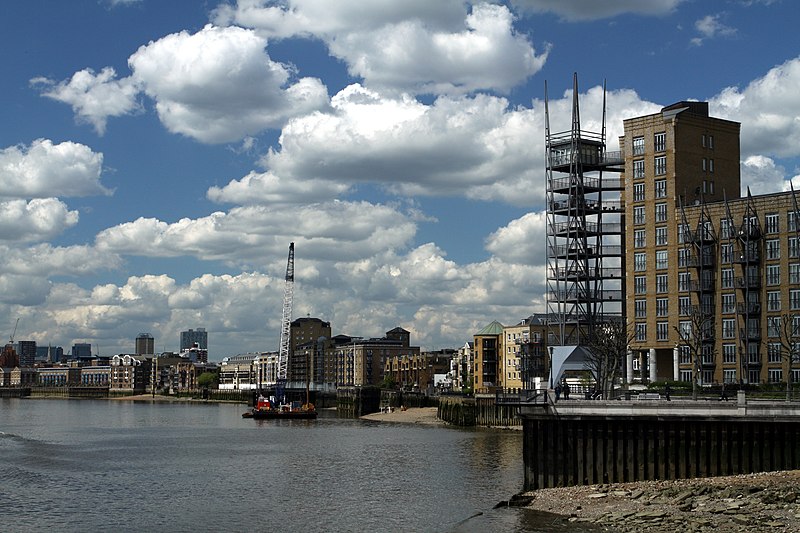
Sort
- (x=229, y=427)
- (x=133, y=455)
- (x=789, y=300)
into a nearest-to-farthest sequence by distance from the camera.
Result: (x=133, y=455), (x=789, y=300), (x=229, y=427)

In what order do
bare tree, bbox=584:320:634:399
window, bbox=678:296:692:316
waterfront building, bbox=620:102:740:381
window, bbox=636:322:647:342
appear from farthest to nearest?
window, bbox=636:322:647:342 < waterfront building, bbox=620:102:740:381 < window, bbox=678:296:692:316 < bare tree, bbox=584:320:634:399

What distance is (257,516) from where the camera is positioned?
58875mm

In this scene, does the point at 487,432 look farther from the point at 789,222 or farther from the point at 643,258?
the point at 789,222

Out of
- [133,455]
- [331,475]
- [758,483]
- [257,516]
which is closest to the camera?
[758,483]

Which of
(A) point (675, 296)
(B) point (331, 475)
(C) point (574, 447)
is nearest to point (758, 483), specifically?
(C) point (574, 447)

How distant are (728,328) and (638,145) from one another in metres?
26.3

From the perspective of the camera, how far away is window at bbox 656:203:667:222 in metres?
129

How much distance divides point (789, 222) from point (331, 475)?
215 ft

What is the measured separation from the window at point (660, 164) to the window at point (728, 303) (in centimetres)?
1787

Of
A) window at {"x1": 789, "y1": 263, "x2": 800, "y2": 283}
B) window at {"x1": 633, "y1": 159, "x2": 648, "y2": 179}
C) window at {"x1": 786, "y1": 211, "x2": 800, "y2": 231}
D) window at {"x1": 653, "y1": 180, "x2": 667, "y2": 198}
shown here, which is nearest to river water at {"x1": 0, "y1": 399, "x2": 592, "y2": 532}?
window at {"x1": 653, "y1": 180, "x2": 667, "y2": 198}

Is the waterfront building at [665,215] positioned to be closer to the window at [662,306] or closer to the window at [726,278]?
the window at [662,306]

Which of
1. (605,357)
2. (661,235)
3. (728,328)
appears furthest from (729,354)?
(605,357)

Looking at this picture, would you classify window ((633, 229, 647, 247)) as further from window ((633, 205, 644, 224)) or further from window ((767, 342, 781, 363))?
window ((767, 342, 781, 363))

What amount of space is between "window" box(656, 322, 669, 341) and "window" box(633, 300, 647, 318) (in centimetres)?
239
